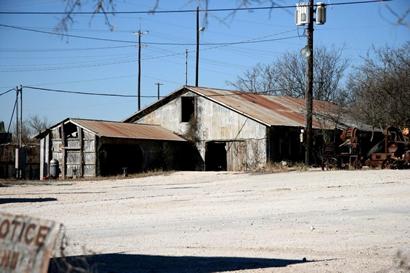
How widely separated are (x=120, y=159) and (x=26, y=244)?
120ft

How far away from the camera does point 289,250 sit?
9.88 m

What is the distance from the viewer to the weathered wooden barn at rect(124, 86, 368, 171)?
128 ft

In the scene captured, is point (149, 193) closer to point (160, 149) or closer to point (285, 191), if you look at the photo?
point (285, 191)

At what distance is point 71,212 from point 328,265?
30.0ft

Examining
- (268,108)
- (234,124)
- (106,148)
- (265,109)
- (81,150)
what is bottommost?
(81,150)

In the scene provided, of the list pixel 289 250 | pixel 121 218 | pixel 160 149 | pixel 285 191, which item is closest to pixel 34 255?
pixel 289 250

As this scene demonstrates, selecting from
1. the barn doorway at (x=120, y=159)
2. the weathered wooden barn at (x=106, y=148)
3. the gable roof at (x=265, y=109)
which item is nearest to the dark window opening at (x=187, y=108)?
the gable roof at (x=265, y=109)

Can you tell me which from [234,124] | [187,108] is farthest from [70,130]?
[234,124]

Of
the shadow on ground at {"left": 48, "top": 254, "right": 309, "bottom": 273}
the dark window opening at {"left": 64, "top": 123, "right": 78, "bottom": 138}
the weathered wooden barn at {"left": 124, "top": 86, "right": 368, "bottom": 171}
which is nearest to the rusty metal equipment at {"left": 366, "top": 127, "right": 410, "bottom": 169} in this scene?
the weathered wooden barn at {"left": 124, "top": 86, "right": 368, "bottom": 171}

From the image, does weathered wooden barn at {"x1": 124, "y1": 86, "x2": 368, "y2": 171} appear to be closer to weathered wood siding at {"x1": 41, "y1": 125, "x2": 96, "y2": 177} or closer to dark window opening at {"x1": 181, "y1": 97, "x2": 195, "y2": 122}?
dark window opening at {"x1": 181, "y1": 97, "x2": 195, "y2": 122}

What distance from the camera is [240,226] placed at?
12719 millimetres

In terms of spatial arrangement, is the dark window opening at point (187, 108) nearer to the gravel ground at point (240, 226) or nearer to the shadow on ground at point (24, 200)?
the gravel ground at point (240, 226)

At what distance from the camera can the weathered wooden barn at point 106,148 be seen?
3756 cm

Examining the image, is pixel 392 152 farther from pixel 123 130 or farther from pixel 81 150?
pixel 81 150
